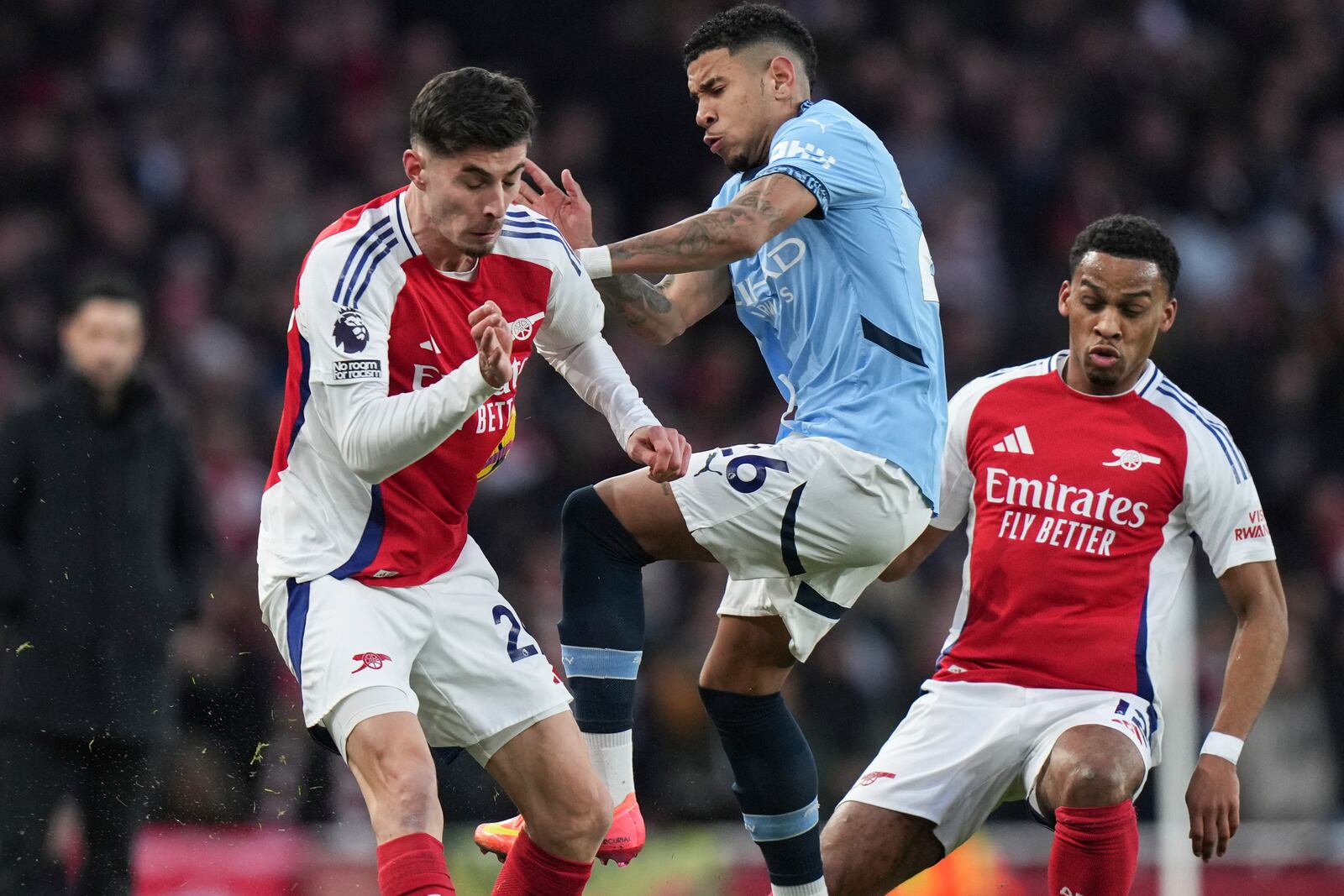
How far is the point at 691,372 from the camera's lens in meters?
11.0

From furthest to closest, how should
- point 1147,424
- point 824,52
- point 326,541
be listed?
point 824,52 < point 1147,424 < point 326,541

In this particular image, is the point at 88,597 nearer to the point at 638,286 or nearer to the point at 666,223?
the point at 638,286

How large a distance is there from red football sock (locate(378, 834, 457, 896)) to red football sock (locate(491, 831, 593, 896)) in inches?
19.9

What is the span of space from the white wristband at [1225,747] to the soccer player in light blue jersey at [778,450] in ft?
3.41

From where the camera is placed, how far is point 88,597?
19.6 feet

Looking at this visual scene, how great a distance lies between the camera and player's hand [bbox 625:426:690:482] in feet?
15.2

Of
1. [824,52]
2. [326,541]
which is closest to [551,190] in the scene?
[326,541]

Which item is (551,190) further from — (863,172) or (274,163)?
(274,163)

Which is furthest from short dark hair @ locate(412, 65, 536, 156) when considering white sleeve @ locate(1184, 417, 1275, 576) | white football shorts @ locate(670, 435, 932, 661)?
white sleeve @ locate(1184, 417, 1275, 576)

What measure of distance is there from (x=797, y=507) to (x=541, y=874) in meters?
1.17

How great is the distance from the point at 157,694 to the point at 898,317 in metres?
2.77

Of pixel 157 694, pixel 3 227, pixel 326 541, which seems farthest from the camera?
pixel 3 227

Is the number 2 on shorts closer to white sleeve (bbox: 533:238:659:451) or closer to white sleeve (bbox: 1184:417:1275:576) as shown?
white sleeve (bbox: 533:238:659:451)

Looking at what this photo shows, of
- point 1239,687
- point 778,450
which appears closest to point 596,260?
point 778,450
